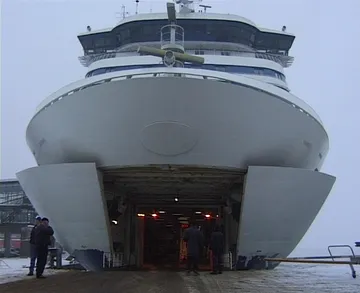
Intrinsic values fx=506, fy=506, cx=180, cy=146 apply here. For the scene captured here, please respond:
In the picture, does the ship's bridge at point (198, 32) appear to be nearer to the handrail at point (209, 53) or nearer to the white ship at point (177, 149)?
the handrail at point (209, 53)

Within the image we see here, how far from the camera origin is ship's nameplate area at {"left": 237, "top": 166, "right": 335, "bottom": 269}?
1085cm

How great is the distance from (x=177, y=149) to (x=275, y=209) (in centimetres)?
271

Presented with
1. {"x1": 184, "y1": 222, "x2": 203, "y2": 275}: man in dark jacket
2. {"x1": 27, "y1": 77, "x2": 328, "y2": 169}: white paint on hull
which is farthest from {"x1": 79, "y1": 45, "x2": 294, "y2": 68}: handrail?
{"x1": 184, "y1": 222, "x2": 203, "y2": 275}: man in dark jacket

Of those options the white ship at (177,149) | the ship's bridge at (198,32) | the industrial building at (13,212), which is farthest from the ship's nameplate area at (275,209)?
the industrial building at (13,212)

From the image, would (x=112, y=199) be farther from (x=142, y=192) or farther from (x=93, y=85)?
(x=93, y=85)

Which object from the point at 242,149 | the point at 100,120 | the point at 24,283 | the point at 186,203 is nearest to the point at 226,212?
the point at 186,203

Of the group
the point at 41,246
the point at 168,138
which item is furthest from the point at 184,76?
the point at 41,246

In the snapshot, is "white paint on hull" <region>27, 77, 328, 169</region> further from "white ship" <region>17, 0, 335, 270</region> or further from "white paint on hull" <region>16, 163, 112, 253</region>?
"white paint on hull" <region>16, 163, 112, 253</region>

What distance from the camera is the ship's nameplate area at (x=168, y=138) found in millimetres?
10102

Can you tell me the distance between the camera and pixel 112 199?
13.4 m

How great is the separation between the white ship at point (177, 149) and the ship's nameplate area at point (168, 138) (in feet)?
0.07

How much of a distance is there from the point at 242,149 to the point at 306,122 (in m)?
1.69

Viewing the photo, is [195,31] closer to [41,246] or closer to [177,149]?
[177,149]

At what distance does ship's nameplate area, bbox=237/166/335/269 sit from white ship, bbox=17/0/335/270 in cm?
2
